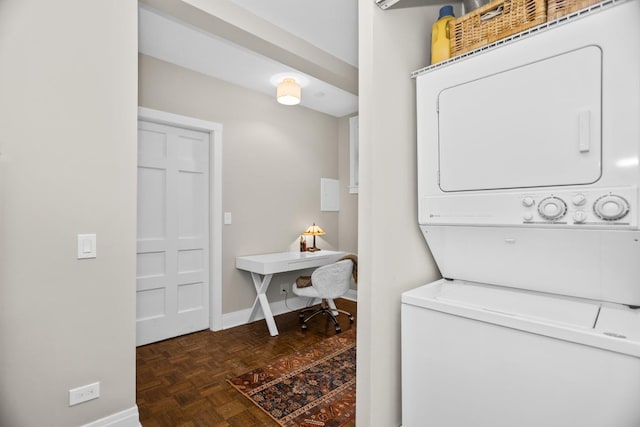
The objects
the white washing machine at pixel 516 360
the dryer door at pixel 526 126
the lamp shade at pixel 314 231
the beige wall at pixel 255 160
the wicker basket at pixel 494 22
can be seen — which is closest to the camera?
the white washing machine at pixel 516 360

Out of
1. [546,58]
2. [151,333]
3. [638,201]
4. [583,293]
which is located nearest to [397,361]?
[583,293]

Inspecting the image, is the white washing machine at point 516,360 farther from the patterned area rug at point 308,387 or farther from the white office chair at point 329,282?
the white office chair at point 329,282

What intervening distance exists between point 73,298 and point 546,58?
2233mm

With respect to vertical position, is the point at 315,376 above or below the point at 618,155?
below

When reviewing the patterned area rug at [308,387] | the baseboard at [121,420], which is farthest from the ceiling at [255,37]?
the patterned area rug at [308,387]

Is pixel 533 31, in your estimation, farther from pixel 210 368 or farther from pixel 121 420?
pixel 210 368

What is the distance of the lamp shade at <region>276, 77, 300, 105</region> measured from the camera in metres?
3.21

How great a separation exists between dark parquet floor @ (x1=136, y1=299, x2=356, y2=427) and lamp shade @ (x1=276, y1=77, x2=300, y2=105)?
2369mm

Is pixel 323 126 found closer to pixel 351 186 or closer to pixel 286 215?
pixel 351 186

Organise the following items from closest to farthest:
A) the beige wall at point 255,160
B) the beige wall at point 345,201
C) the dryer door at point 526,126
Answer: the dryer door at point 526,126 → the beige wall at point 255,160 → the beige wall at point 345,201

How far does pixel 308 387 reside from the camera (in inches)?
87.7

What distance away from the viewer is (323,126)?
4.44 meters

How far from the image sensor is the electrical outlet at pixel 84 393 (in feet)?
5.14

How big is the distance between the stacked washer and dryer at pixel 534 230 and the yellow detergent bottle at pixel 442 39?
9 cm
